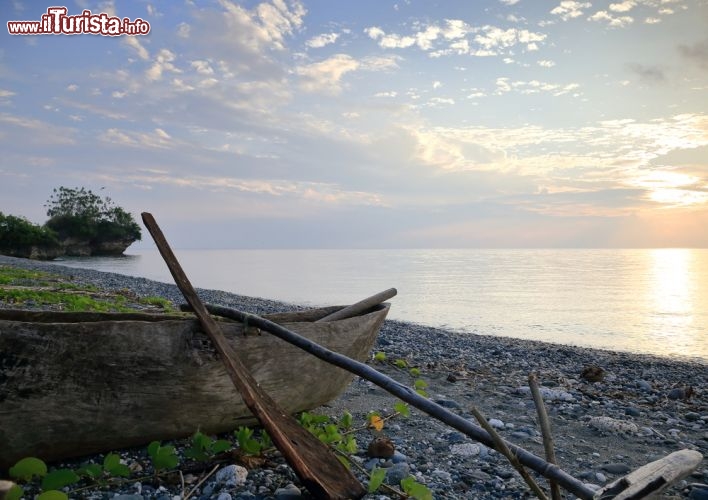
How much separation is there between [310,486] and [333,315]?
284 centimetres

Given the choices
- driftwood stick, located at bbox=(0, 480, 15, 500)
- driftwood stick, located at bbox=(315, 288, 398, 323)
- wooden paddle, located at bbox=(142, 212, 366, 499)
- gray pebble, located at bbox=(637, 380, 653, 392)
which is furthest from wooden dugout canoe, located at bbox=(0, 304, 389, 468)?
gray pebble, located at bbox=(637, 380, 653, 392)

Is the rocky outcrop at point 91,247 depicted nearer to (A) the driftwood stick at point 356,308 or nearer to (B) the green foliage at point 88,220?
(B) the green foliage at point 88,220

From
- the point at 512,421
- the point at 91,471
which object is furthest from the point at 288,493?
the point at 512,421

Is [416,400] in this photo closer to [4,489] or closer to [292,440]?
[292,440]

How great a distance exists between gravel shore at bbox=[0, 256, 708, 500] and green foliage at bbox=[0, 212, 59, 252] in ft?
193

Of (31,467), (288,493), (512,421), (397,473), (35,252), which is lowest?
(512,421)

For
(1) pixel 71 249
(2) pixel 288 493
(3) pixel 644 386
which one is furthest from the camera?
(1) pixel 71 249

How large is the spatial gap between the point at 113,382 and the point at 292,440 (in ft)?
4.36

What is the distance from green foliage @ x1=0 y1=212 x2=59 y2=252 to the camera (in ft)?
181

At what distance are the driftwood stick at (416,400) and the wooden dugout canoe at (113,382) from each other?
15 centimetres

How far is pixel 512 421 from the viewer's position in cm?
597

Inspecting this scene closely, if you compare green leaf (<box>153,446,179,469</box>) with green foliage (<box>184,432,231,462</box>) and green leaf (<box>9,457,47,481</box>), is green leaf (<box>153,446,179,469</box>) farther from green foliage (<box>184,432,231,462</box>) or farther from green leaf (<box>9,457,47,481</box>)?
green leaf (<box>9,457,47,481</box>)

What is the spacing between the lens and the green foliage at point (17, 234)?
5512 centimetres

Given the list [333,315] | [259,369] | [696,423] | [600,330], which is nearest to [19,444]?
[259,369]
